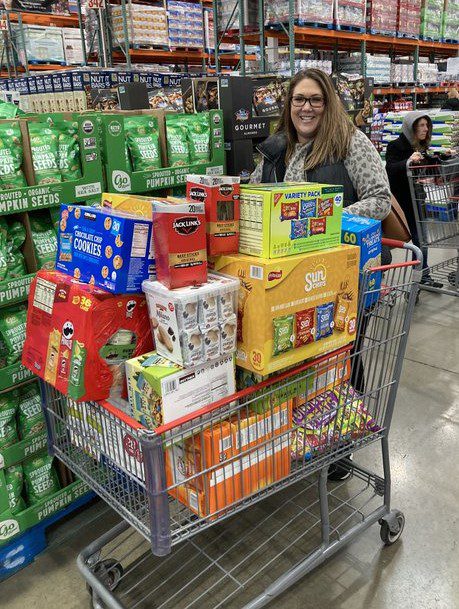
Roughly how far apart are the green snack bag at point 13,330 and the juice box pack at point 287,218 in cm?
104

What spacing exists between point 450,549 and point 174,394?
1.54m

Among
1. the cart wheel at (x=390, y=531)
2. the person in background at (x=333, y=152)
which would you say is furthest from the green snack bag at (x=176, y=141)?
the cart wheel at (x=390, y=531)

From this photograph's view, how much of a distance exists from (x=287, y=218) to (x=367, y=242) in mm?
471

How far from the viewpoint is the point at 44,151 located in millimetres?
2166

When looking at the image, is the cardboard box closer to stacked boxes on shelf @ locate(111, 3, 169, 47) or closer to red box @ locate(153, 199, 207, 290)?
red box @ locate(153, 199, 207, 290)

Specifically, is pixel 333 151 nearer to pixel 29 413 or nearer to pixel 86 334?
pixel 86 334

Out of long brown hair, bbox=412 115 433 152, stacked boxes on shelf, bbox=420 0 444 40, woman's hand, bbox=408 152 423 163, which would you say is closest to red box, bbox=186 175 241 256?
woman's hand, bbox=408 152 423 163

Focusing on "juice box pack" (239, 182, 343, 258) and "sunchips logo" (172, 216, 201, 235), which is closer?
"sunchips logo" (172, 216, 201, 235)

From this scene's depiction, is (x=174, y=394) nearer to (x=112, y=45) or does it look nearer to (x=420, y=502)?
(x=420, y=502)

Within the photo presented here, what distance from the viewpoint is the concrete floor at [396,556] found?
2.11 metres

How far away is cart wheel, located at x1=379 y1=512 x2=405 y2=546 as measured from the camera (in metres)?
2.29

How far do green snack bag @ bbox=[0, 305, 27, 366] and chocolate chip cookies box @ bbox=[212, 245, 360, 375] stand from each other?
0.96 metres

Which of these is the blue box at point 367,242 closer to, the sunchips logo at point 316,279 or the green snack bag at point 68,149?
the sunchips logo at point 316,279

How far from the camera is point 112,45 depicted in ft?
22.2
